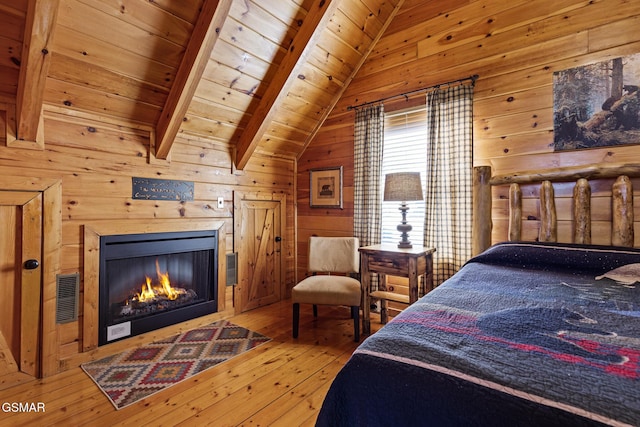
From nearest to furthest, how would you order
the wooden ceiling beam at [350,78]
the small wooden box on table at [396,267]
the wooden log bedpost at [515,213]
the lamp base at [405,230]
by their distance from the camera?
the wooden log bedpost at [515,213]
the small wooden box on table at [396,267]
the lamp base at [405,230]
the wooden ceiling beam at [350,78]

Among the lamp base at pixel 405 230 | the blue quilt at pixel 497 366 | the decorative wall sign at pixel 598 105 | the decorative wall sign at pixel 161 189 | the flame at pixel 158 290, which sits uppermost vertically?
the decorative wall sign at pixel 598 105

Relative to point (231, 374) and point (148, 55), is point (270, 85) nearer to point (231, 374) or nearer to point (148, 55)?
point (148, 55)

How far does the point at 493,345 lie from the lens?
0.76 m

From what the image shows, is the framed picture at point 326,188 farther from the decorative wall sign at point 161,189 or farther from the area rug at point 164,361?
the area rug at point 164,361

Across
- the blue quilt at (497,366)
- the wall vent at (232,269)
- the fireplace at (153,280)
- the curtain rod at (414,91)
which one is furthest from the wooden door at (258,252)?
the blue quilt at (497,366)

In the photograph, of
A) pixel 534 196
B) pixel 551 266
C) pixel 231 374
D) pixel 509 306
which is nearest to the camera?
pixel 509 306

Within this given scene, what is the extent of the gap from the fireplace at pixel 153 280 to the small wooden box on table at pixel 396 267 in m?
1.47

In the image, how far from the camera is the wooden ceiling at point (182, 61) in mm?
1869

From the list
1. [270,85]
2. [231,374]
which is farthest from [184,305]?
[270,85]

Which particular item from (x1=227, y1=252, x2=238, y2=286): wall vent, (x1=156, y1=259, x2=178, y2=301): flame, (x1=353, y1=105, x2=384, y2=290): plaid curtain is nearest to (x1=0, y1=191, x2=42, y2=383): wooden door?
(x1=156, y1=259, x2=178, y2=301): flame

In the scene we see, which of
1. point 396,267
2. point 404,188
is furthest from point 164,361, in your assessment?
point 404,188

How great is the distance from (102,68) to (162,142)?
0.63m

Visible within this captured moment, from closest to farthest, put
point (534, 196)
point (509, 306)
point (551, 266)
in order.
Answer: point (509, 306) < point (551, 266) < point (534, 196)

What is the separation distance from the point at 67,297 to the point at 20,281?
0.28 m
